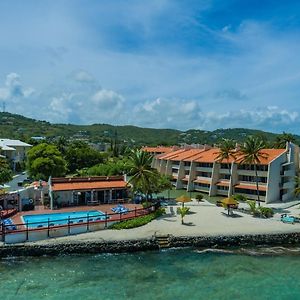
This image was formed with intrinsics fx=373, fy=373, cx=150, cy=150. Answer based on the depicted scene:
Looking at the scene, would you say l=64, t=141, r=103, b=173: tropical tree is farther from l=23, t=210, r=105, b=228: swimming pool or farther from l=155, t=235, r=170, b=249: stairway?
l=155, t=235, r=170, b=249: stairway

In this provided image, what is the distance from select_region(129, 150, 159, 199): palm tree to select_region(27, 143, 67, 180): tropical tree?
2581cm

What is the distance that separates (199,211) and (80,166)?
5647cm

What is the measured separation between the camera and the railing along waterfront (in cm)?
3753

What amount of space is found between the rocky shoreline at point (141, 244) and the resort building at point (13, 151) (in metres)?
54.0

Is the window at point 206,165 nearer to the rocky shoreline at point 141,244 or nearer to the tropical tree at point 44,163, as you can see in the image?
the tropical tree at point 44,163

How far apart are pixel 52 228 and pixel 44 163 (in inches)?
1299

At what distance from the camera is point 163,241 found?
129 feet

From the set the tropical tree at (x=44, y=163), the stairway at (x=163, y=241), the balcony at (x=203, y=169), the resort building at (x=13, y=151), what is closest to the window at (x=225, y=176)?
the balcony at (x=203, y=169)

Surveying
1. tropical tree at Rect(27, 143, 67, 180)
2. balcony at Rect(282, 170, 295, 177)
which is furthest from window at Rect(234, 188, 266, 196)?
tropical tree at Rect(27, 143, 67, 180)

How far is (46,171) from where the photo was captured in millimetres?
70438

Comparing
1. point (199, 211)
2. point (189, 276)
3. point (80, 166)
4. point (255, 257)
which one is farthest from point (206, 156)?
point (189, 276)

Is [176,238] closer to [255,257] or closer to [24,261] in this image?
[255,257]

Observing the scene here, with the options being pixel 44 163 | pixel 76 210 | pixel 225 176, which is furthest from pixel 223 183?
pixel 44 163

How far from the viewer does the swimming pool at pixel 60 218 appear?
4067 centimetres
